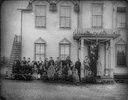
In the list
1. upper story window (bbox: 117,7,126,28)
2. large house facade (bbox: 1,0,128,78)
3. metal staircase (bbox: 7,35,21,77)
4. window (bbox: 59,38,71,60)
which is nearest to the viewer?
metal staircase (bbox: 7,35,21,77)

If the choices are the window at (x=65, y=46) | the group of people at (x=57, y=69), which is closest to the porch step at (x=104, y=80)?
the group of people at (x=57, y=69)

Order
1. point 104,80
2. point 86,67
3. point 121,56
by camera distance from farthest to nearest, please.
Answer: point 121,56 → point 86,67 → point 104,80

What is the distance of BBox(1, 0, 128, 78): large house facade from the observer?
1716cm

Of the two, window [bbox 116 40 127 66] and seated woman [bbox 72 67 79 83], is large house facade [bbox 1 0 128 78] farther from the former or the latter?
seated woman [bbox 72 67 79 83]

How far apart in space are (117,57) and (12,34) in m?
8.63

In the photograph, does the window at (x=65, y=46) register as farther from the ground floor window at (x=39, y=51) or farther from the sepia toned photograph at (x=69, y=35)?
the ground floor window at (x=39, y=51)

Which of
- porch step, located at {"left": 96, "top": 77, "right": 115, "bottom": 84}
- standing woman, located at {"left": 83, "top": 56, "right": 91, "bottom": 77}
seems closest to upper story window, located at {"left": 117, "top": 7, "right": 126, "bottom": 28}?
standing woman, located at {"left": 83, "top": 56, "right": 91, "bottom": 77}

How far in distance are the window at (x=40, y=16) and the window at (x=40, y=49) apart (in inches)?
51.7

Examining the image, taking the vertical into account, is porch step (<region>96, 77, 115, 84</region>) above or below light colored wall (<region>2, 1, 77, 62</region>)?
below

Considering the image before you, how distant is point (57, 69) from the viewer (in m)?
15.0

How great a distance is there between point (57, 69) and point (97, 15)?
19.5ft

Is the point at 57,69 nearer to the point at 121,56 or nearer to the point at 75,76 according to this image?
the point at 75,76

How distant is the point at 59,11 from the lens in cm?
1802

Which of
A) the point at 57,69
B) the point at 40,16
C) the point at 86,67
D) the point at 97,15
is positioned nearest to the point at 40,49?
the point at 40,16
